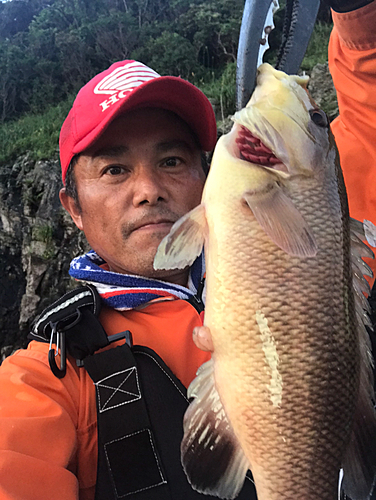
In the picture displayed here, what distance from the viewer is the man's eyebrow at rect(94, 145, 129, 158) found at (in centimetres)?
167

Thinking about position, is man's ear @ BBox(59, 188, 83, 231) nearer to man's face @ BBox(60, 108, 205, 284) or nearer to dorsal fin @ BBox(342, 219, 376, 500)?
man's face @ BBox(60, 108, 205, 284)

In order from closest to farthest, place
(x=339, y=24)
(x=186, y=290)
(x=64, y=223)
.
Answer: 1. (x=186, y=290)
2. (x=339, y=24)
3. (x=64, y=223)

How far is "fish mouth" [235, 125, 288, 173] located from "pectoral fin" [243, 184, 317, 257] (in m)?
0.09

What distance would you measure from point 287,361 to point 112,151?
1156mm

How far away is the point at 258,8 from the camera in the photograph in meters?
1.20

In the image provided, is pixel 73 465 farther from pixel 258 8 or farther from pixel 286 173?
pixel 258 8

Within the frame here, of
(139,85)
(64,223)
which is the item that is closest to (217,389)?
(139,85)

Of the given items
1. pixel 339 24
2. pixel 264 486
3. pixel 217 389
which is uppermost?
pixel 339 24

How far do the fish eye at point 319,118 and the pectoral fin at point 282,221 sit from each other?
0.33 metres

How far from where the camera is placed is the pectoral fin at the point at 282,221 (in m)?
1.04

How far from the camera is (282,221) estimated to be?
3.50ft

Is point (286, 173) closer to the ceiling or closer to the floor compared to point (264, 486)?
closer to the ceiling

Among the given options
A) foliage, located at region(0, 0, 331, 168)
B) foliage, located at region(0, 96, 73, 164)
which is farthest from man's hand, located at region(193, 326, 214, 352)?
foliage, located at region(0, 96, 73, 164)

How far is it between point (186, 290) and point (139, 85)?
94cm
